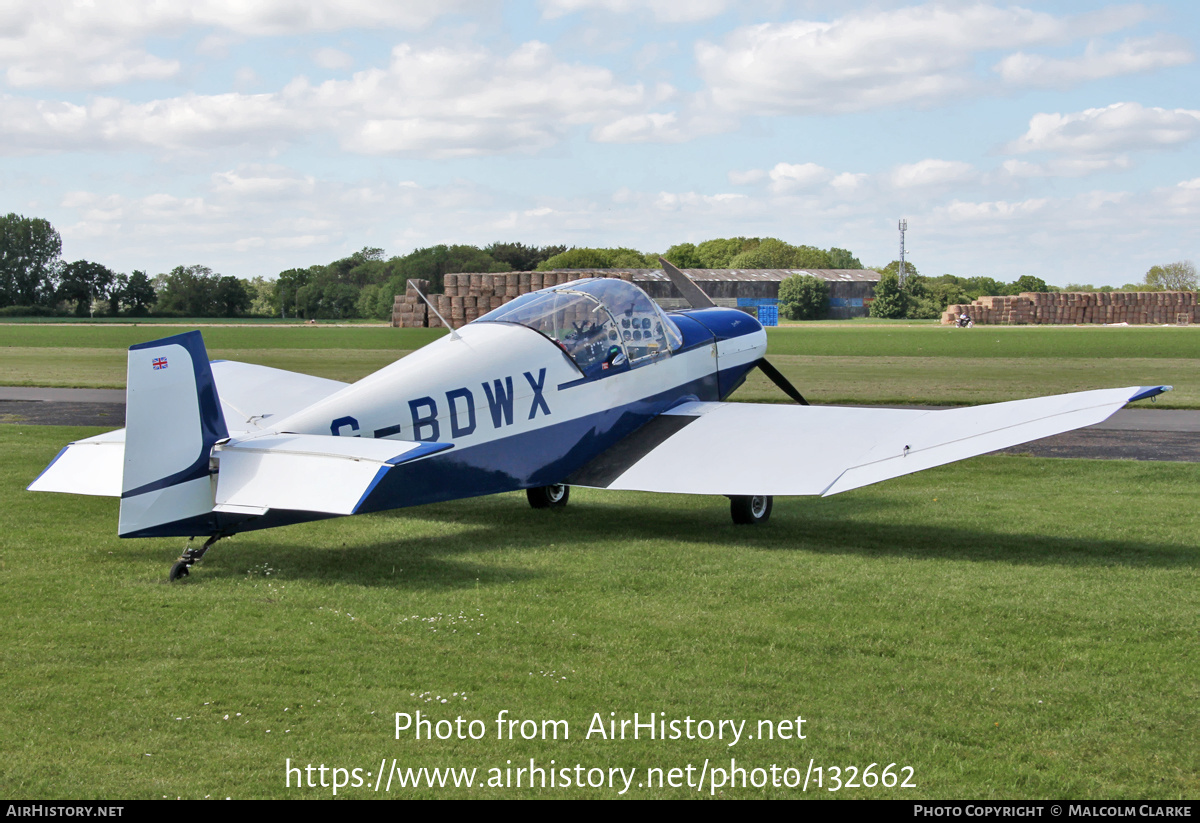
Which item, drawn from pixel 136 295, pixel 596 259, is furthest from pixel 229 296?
pixel 596 259

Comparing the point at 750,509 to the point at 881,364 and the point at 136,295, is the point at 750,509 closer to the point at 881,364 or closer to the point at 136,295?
the point at 881,364

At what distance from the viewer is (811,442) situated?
8570 millimetres

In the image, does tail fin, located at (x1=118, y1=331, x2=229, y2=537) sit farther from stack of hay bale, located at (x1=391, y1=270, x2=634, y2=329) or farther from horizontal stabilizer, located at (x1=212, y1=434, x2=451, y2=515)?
stack of hay bale, located at (x1=391, y1=270, x2=634, y2=329)

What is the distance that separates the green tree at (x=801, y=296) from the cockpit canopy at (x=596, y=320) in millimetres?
96681

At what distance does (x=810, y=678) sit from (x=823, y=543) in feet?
A: 11.6

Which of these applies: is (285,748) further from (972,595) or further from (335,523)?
(335,523)

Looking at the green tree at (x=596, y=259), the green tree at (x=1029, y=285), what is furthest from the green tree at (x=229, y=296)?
the green tree at (x=1029, y=285)

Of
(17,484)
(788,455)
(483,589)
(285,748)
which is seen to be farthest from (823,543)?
(17,484)

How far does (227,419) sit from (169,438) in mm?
1614

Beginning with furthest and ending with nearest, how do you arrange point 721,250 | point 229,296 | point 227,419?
point 721,250 < point 229,296 < point 227,419

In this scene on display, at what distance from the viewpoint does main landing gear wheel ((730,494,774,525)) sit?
916 cm

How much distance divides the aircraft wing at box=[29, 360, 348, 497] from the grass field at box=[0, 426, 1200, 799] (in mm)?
561

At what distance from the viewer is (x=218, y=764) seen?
4.04 metres

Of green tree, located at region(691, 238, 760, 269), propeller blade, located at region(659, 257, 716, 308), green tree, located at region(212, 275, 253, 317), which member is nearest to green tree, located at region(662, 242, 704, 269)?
green tree, located at region(691, 238, 760, 269)
